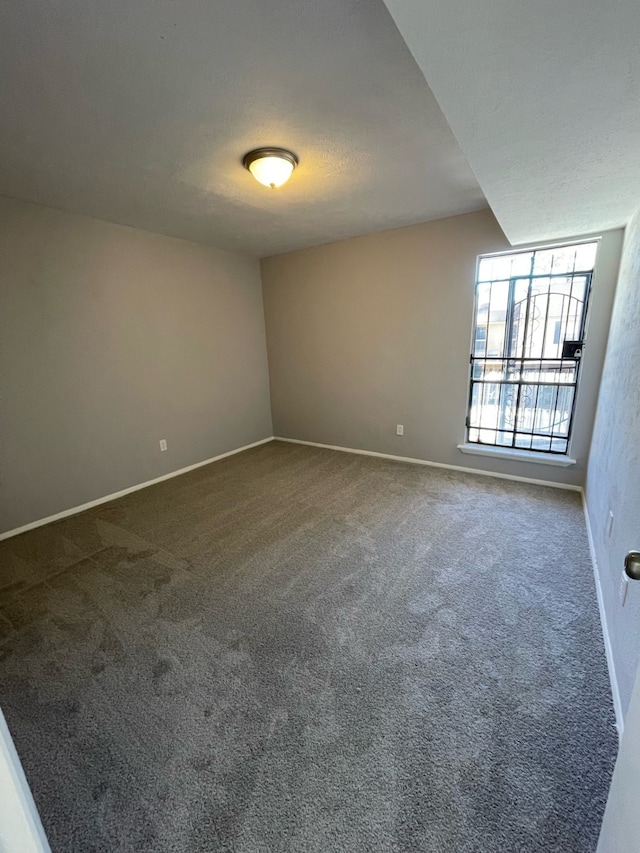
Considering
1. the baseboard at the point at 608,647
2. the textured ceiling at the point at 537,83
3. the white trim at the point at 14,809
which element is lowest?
the baseboard at the point at 608,647

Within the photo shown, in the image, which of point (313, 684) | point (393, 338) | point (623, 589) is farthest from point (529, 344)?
point (313, 684)

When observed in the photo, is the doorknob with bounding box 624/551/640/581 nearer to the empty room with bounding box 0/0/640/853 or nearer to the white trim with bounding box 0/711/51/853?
the empty room with bounding box 0/0/640/853

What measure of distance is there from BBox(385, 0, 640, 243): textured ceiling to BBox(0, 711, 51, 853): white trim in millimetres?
1553

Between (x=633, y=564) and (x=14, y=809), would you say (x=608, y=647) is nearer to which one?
(x=633, y=564)

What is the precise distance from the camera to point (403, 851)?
0.94 m

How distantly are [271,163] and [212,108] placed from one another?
420 mm

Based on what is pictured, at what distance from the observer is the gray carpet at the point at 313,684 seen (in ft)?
3.37

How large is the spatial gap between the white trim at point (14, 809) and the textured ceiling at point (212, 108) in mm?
1939

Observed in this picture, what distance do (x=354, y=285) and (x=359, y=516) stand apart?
2.51 m

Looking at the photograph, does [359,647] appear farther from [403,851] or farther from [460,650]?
[403,851]

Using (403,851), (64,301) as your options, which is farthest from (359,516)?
(64,301)

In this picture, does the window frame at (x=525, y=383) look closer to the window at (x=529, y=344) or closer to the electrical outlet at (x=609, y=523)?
the window at (x=529, y=344)

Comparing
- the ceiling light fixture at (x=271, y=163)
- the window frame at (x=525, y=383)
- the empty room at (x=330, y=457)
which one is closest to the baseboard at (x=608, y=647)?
the empty room at (x=330, y=457)

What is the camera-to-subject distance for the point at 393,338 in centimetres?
367
